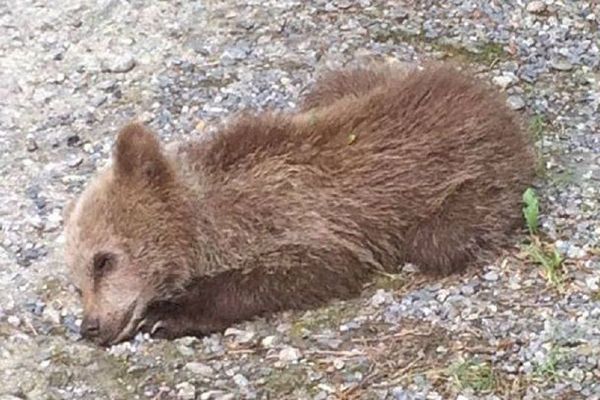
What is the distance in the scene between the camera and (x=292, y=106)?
7082 millimetres

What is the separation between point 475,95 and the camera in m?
6.17

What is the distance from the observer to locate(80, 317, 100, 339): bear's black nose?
569 cm

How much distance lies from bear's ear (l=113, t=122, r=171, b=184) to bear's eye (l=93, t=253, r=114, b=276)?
1.07 ft

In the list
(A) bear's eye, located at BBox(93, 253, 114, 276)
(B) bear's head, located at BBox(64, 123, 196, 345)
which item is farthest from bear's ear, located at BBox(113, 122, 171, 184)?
(A) bear's eye, located at BBox(93, 253, 114, 276)

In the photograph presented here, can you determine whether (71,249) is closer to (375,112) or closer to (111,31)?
(375,112)

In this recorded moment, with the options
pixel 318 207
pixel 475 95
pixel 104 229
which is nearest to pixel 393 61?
pixel 475 95

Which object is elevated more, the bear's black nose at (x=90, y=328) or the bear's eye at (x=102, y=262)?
the bear's eye at (x=102, y=262)

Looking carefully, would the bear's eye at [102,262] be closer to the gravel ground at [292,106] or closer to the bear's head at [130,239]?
the bear's head at [130,239]

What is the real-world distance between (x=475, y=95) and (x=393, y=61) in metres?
1.23

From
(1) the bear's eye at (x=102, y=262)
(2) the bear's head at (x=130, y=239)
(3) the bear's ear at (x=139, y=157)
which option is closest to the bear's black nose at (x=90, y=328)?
(2) the bear's head at (x=130, y=239)

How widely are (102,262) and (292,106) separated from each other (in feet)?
5.52

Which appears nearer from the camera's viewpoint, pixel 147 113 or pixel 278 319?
pixel 278 319

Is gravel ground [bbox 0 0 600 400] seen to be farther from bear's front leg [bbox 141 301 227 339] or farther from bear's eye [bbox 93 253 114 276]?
bear's eye [bbox 93 253 114 276]

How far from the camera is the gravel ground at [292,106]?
17.7 feet
